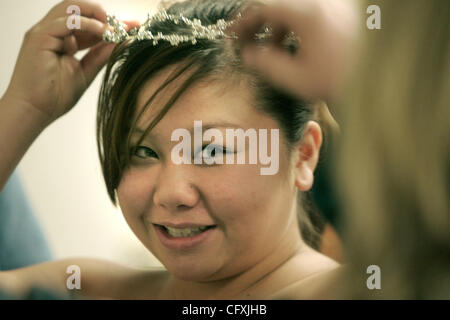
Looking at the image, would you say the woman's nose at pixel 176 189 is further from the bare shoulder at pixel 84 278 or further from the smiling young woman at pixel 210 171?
the bare shoulder at pixel 84 278

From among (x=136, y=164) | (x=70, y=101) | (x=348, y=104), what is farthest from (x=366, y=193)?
(x=70, y=101)

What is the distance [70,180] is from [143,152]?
0.39ft

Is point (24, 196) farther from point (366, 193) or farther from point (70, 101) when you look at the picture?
point (366, 193)

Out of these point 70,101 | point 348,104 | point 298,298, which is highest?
point 70,101

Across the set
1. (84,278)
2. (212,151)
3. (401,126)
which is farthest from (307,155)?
(84,278)

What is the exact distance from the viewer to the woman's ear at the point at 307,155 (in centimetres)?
59

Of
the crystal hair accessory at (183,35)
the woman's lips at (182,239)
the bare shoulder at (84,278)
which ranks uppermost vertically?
the crystal hair accessory at (183,35)

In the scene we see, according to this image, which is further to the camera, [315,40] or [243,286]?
[243,286]

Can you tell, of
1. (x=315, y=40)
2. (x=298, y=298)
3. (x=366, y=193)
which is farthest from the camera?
(x=298, y=298)

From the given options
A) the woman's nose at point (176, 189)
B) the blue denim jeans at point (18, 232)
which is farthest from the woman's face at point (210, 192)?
the blue denim jeans at point (18, 232)

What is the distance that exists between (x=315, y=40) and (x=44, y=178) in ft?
1.23

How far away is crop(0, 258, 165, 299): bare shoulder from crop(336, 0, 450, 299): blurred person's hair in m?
0.35

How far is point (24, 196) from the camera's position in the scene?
2.26 ft

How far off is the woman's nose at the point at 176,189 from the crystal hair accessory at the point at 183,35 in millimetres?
138
